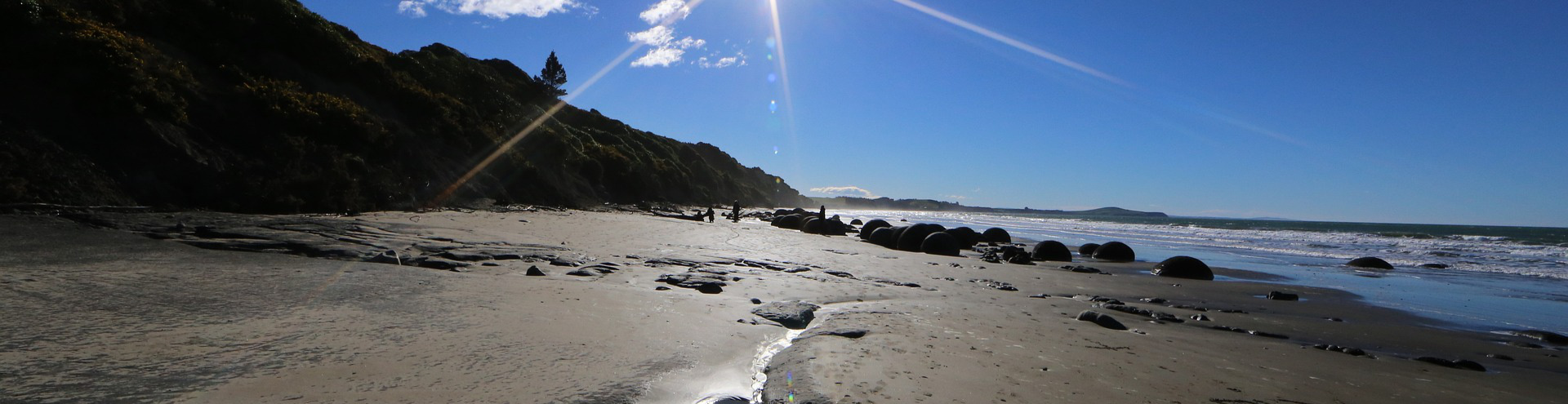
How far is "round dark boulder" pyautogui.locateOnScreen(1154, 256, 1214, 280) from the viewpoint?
46.3ft

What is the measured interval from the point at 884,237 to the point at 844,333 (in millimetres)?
15502

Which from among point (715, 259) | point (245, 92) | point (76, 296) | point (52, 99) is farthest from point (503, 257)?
point (245, 92)

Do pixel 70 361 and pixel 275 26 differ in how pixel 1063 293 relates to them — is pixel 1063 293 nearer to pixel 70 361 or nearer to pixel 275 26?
pixel 70 361

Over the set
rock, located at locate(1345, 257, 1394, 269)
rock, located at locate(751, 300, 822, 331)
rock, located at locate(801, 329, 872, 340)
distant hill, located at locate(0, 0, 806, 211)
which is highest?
distant hill, located at locate(0, 0, 806, 211)

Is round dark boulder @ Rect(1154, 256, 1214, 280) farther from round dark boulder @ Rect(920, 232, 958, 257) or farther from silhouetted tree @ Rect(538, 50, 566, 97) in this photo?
silhouetted tree @ Rect(538, 50, 566, 97)

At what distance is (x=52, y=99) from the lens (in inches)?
393

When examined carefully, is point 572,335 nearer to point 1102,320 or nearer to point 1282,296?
point 1102,320

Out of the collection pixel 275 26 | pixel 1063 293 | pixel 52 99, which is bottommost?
pixel 1063 293

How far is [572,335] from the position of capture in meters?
4.39

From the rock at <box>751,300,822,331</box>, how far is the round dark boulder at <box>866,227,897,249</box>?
44.6ft

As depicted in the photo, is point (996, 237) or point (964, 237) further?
point (996, 237)

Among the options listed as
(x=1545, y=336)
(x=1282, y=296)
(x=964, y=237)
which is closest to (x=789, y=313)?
(x=1545, y=336)

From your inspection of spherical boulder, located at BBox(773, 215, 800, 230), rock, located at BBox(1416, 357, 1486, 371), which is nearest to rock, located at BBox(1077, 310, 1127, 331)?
rock, located at BBox(1416, 357, 1486, 371)

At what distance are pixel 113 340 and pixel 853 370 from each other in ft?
13.1
